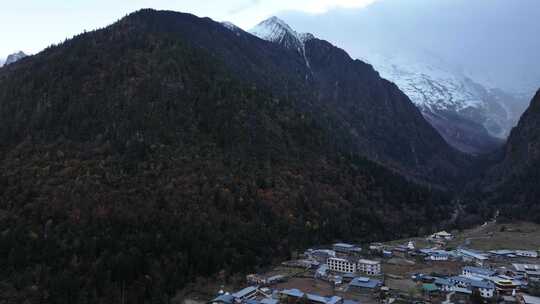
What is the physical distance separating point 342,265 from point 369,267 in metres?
3.78

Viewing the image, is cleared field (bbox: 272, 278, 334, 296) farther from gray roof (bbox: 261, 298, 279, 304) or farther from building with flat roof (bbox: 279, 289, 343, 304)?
gray roof (bbox: 261, 298, 279, 304)

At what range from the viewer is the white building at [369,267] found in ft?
223

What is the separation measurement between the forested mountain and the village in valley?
725 cm

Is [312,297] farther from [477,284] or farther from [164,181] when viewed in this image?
[164,181]

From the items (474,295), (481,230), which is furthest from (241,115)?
(474,295)

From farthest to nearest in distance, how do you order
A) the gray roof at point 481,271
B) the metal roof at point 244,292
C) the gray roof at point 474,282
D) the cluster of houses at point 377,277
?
the gray roof at point 481,271 → the gray roof at point 474,282 → the metal roof at point 244,292 → the cluster of houses at point 377,277

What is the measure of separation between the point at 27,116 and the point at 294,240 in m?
64.3

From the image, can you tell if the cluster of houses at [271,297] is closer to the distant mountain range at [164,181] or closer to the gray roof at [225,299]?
the gray roof at [225,299]

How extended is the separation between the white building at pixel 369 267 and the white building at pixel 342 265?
732 mm

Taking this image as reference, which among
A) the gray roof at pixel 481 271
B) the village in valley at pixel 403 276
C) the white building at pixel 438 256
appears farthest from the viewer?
the white building at pixel 438 256

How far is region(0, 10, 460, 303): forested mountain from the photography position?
212ft

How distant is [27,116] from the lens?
347ft

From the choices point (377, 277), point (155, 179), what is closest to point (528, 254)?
point (377, 277)

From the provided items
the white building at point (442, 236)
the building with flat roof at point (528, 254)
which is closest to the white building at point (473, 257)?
the building with flat roof at point (528, 254)
